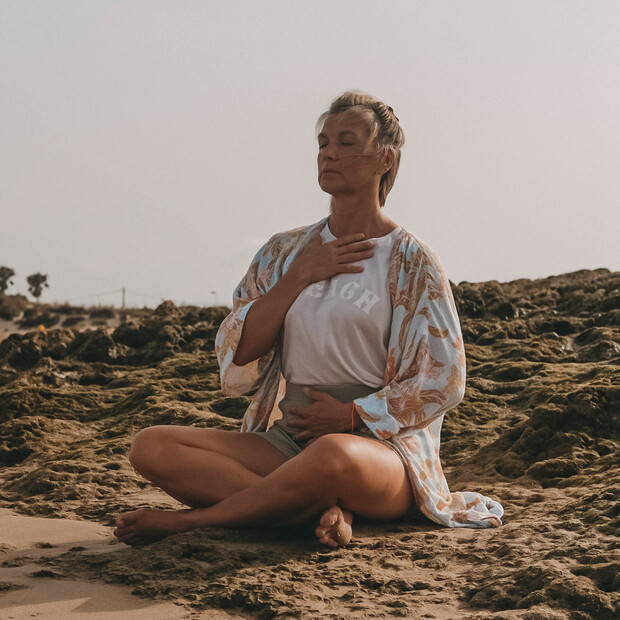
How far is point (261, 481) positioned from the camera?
3.82 metres

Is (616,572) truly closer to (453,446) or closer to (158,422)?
(453,446)

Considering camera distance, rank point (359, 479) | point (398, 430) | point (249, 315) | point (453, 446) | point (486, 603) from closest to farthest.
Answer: point (486, 603) → point (359, 479) → point (398, 430) → point (249, 315) → point (453, 446)

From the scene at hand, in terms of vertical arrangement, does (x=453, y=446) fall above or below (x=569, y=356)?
below

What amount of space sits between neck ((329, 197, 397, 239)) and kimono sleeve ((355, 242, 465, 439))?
254 millimetres

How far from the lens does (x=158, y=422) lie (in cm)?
668

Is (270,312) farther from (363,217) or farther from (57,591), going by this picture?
(57,591)

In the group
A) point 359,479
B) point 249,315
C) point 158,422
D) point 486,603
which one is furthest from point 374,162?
point 158,422

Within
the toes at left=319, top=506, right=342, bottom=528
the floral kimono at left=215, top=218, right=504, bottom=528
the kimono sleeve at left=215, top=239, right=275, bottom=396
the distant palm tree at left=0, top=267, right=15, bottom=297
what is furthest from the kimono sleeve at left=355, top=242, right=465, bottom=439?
the distant palm tree at left=0, top=267, right=15, bottom=297

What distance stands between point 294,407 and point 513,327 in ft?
15.1

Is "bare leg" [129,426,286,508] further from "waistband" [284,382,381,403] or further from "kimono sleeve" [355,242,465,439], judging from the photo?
"kimono sleeve" [355,242,465,439]

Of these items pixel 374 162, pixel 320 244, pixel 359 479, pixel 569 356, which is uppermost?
pixel 374 162

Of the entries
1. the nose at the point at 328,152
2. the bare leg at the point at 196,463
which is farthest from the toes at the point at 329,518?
the nose at the point at 328,152

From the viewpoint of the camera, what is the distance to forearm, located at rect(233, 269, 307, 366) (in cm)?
423

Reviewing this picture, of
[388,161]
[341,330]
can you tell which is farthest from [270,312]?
[388,161]
